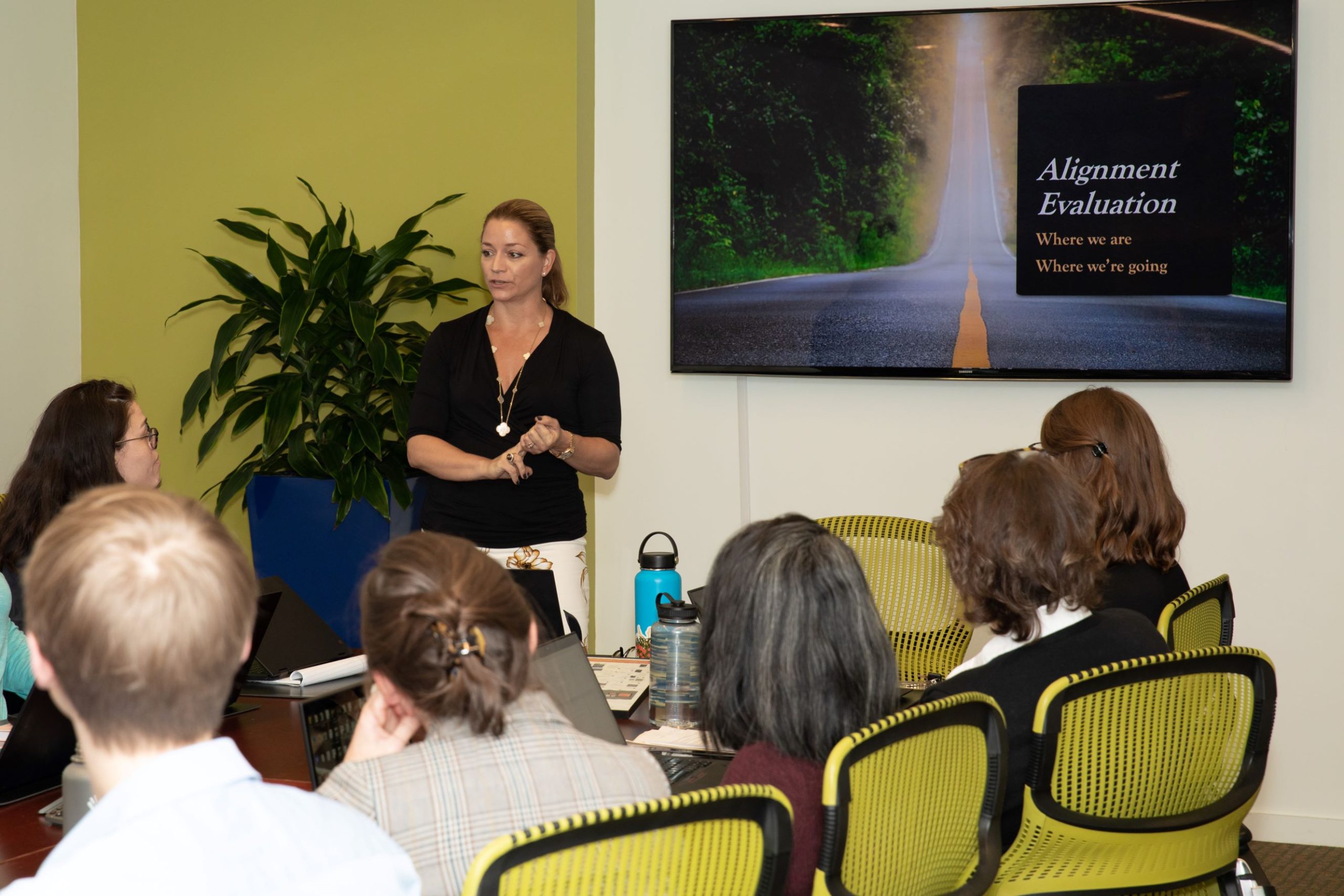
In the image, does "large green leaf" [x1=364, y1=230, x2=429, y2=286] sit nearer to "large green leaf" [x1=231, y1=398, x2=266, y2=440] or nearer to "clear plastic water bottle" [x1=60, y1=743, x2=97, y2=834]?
"large green leaf" [x1=231, y1=398, x2=266, y2=440]

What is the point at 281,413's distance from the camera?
4.04 m

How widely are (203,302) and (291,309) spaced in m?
0.57

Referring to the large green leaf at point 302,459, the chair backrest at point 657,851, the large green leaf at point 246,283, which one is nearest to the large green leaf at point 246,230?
the large green leaf at point 246,283

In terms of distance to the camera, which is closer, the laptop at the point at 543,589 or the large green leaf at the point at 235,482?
the laptop at the point at 543,589

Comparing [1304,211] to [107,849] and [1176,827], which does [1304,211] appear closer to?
[1176,827]

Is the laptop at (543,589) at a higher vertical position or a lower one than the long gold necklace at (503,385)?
lower

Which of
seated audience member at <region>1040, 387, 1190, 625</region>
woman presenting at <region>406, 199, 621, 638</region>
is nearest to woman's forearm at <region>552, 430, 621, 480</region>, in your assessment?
woman presenting at <region>406, 199, 621, 638</region>

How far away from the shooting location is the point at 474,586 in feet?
4.40

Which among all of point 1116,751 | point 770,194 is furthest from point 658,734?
point 770,194

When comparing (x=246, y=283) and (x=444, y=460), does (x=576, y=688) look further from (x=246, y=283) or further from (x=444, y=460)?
(x=246, y=283)

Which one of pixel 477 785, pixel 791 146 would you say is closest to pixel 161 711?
pixel 477 785

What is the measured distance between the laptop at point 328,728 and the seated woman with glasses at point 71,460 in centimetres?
100

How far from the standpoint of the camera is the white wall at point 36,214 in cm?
432

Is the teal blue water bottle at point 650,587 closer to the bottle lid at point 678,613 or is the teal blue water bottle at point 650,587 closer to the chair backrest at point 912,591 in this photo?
the bottle lid at point 678,613
